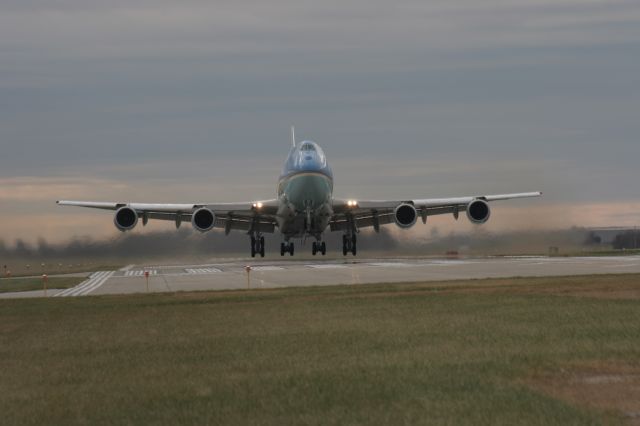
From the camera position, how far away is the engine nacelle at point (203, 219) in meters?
57.6

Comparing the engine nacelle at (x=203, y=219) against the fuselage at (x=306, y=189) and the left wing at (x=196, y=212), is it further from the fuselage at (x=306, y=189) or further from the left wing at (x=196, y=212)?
A: the fuselage at (x=306, y=189)

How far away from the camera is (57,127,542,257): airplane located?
52.4 m

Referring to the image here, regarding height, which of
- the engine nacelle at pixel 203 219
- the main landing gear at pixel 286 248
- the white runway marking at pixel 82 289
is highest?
the engine nacelle at pixel 203 219

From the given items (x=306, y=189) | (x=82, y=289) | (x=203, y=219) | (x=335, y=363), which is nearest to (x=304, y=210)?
(x=306, y=189)

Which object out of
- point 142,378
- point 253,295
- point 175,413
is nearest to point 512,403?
point 175,413

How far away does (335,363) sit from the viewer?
607 inches

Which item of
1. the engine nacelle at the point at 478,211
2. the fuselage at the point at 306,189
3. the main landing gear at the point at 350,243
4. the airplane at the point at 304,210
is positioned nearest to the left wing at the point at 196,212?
the airplane at the point at 304,210

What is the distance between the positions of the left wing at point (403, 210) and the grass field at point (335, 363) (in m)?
30.3

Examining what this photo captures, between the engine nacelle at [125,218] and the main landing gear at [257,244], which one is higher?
the engine nacelle at [125,218]

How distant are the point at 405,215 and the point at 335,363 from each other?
44.0 metres

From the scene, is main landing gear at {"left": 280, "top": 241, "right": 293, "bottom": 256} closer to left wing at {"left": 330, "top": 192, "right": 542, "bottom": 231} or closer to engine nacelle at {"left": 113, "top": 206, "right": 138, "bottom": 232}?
left wing at {"left": 330, "top": 192, "right": 542, "bottom": 231}

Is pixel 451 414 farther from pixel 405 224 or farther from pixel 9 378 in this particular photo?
pixel 405 224

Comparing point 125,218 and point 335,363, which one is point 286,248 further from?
point 335,363

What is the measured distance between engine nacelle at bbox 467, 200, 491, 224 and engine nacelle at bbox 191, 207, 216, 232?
16.6 metres
